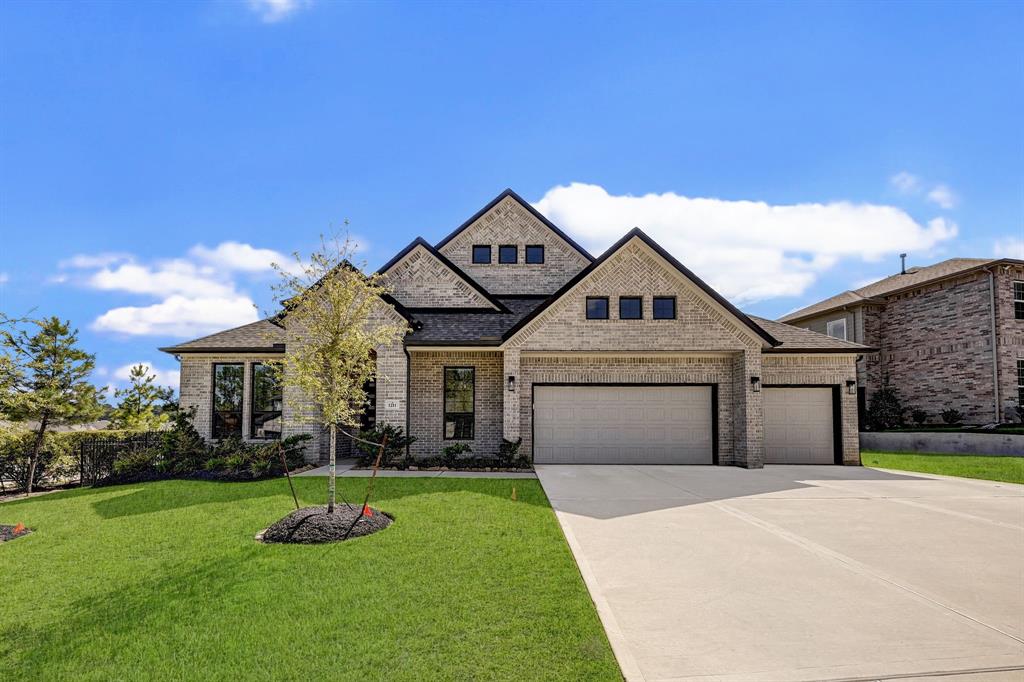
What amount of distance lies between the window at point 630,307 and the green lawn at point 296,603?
26.9 ft

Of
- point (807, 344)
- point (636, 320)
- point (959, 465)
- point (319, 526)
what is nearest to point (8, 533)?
point (319, 526)

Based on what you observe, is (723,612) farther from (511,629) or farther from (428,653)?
(428,653)

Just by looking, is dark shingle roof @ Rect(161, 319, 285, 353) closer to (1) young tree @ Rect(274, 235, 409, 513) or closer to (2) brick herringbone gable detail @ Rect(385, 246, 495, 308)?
(2) brick herringbone gable detail @ Rect(385, 246, 495, 308)

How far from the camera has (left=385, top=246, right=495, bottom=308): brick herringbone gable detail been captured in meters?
17.5

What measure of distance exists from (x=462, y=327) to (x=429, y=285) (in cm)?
253

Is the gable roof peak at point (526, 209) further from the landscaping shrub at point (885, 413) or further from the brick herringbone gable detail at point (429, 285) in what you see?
the landscaping shrub at point (885, 413)

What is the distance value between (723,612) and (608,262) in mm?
11420

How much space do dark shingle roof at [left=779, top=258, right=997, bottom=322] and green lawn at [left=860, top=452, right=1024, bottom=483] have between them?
947cm

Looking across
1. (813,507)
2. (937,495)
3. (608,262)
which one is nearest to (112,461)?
(608,262)

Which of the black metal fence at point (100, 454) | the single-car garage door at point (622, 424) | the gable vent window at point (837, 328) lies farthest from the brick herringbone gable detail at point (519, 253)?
the gable vent window at point (837, 328)

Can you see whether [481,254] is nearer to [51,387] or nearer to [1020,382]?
[51,387]

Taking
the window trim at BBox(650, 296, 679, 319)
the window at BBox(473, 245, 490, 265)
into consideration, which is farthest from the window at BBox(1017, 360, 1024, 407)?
the window at BBox(473, 245, 490, 265)

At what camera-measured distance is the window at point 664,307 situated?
49.2 feet

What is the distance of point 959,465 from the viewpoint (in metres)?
15.4
